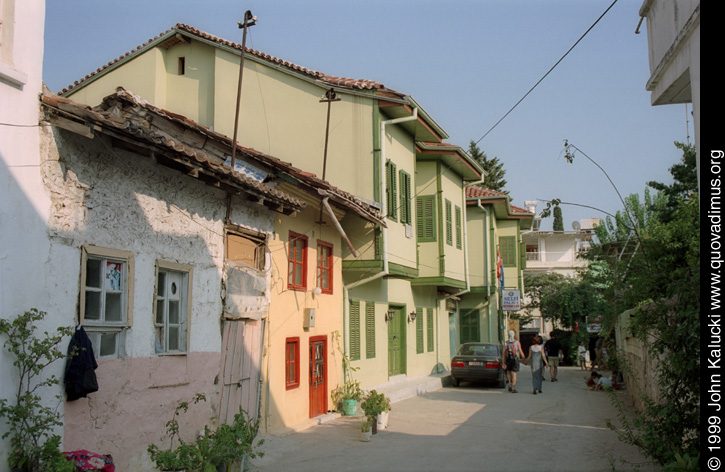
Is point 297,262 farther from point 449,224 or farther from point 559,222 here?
point 559,222

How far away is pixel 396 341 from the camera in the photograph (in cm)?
2086

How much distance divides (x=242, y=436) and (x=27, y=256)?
3.28 meters

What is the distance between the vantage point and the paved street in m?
9.62

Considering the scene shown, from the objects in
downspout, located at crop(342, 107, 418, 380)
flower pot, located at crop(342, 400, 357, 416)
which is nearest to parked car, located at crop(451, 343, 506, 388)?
downspout, located at crop(342, 107, 418, 380)

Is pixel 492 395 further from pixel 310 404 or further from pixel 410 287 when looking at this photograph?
pixel 310 404

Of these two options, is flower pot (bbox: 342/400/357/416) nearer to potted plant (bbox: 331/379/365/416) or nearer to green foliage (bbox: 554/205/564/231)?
potted plant (bbox: 331/379/365/416)

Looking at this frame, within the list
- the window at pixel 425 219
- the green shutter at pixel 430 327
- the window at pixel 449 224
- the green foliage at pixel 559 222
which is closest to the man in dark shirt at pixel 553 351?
the green shutter at pixel 430 327

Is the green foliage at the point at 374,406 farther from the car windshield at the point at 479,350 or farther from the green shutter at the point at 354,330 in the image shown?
the car windshield at the point at 479,350

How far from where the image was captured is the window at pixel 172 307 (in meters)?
8.77

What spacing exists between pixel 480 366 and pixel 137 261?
1571 centimetres

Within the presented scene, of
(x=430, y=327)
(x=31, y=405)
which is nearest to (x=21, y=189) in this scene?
(x=31, y=405)

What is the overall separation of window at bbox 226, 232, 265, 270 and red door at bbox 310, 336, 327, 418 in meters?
2.87

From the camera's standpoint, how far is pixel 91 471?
638cm

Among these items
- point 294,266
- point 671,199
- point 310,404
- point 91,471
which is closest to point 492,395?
point 310,404
